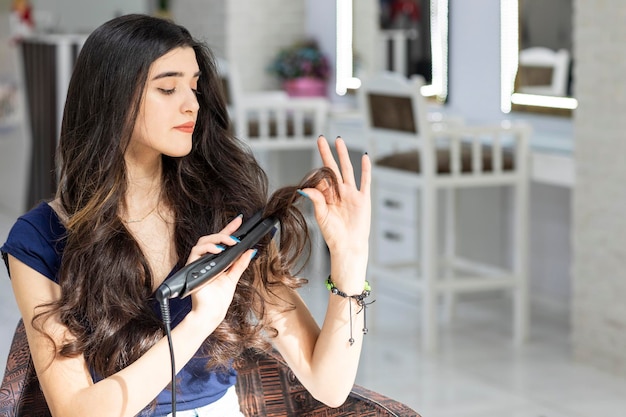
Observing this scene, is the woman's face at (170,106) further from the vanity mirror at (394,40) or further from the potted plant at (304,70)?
the potted plant at (304,70)

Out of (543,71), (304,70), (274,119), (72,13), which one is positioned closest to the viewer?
(543,71)

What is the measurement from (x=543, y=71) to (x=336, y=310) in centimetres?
312

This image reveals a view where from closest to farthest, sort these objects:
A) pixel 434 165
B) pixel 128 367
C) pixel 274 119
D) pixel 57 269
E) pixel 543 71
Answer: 1. pixel 128 367
2. pixel 57 269
3. pixel 434 165
4. pixel 543 71
5. pixel 274 119

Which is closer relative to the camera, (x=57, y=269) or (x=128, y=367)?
(x=128, y=367)

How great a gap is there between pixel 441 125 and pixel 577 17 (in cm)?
77

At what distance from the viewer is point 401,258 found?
4.52 m

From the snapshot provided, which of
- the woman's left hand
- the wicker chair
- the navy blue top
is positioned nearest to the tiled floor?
the wicker chair

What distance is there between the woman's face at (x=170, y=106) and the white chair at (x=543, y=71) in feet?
9.98

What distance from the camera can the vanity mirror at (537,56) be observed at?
171 inches

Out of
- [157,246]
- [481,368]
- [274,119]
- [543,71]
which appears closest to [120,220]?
[157,246]

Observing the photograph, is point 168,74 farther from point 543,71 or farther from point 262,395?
point 543,71

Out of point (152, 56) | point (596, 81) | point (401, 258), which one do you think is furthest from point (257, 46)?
point (152, 56)

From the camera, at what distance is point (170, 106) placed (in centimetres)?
154

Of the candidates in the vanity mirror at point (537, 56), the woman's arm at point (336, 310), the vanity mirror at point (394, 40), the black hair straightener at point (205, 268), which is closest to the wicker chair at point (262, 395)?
the woman's arm at point (336, 310)
